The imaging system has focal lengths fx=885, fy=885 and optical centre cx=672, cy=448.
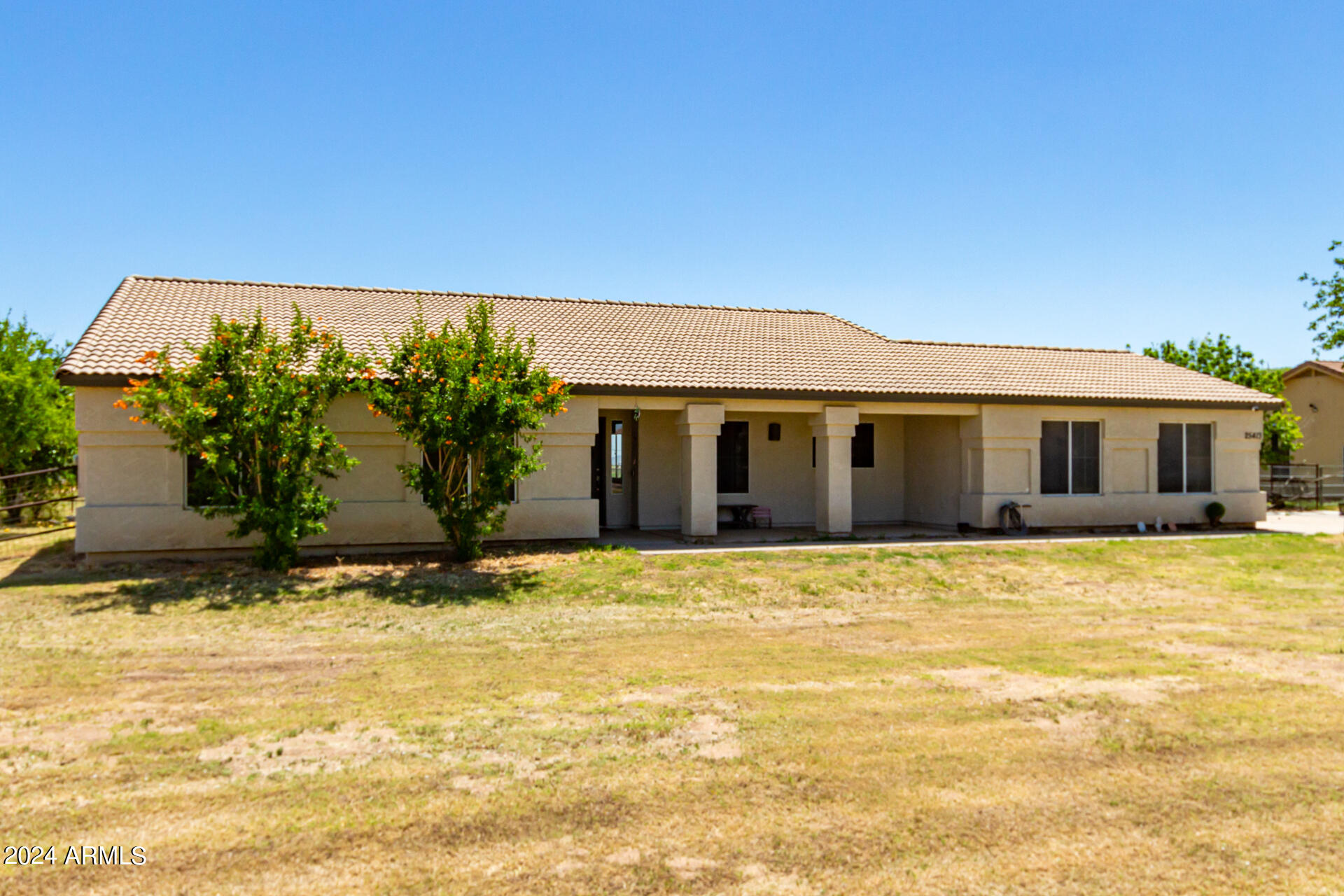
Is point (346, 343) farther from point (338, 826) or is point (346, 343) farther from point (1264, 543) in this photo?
point (1264, 543)

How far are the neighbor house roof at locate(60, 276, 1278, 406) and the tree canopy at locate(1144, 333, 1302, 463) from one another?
13.1 m

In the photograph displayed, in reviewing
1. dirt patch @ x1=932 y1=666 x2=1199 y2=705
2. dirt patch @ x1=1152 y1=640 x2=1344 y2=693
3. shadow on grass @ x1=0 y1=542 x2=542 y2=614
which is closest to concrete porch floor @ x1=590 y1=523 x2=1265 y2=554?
shadow on grass @ x1=0 y1=542 x2=542 y2=614

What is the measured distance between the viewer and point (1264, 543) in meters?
17.5

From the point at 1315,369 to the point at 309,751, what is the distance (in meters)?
43.1

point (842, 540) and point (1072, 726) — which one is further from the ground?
point (842, 540)

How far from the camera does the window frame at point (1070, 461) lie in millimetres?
19062

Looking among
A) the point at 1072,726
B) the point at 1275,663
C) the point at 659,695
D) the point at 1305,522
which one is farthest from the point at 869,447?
the point at 1072,726

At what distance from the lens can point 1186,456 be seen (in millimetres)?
20047

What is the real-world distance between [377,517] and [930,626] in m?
9.42

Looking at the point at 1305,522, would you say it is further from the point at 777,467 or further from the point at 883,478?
the point at 777,467

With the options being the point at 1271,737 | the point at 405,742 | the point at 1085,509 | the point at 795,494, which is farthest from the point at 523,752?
the point at 1085,509

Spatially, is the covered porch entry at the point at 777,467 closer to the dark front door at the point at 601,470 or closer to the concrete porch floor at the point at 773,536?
the dark front door at the point at 601,470

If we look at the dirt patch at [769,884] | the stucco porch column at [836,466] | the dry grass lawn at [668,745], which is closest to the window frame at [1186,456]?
the stucco porch column at [836,466]

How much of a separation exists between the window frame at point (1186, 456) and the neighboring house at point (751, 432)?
49 millimetres
